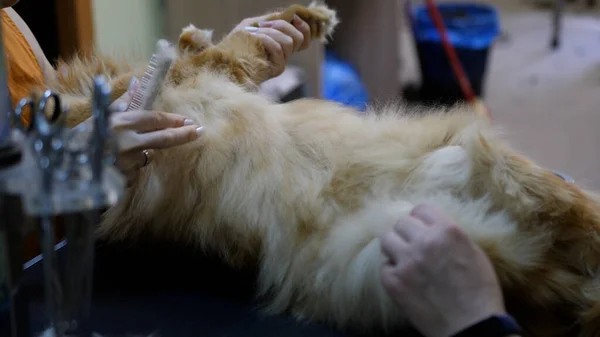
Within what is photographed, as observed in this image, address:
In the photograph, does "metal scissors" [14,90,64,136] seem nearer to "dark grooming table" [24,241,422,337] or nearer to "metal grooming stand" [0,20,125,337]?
"metal grooming stand" [0,20,125,337]

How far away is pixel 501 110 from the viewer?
9.33 ft

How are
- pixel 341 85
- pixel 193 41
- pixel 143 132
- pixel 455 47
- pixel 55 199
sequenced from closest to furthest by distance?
pixel 55 199 → pixel 143 132 → pixel 193 41 → pixel 341 85 → pixel 455 47

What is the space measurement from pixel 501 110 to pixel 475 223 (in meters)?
2.32

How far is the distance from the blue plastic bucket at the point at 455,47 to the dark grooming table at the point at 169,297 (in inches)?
81.8

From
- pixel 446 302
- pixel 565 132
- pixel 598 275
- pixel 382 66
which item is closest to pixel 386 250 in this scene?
pixel 446 302

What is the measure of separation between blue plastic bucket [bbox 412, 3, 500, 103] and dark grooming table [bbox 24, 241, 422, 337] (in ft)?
6.81

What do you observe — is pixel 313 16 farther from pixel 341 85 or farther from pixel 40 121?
pixel 341 85

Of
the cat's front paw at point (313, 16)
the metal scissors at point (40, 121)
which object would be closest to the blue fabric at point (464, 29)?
the cat's front paw at point (313, 16)

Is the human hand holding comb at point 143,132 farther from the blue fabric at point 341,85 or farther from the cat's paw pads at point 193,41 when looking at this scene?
the blue fabric at point 341,85

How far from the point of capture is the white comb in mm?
673

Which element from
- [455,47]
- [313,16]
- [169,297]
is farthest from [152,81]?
[455,47]

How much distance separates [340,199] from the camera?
0.74m

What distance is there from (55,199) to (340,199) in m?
0.40

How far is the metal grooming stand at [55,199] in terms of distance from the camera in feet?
1.32
